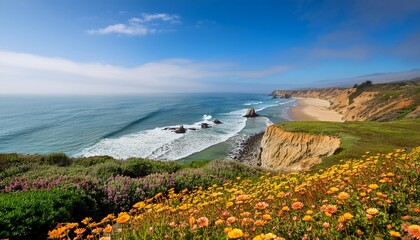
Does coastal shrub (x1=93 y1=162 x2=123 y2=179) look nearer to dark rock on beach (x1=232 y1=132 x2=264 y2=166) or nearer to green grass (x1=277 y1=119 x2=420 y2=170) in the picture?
green grass (x1=277 y1=119 x2=420 y2=170)

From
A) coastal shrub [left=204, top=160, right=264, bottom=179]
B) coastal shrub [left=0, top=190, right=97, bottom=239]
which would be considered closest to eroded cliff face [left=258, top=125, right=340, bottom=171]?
coastal shrub [left=204, top=160, right=264, bottom=179]

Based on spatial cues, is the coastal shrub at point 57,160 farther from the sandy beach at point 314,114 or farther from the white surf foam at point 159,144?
the sandy beach at point 314,114

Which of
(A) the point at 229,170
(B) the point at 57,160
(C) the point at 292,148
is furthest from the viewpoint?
(C) the point at 292,148

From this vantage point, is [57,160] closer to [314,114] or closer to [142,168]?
[142,168]

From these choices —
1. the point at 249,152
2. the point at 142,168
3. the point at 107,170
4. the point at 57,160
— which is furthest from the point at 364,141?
the point at 57,160

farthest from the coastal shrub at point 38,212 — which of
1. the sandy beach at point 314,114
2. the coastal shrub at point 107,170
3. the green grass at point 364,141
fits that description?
the sandy beach at point 314,114
